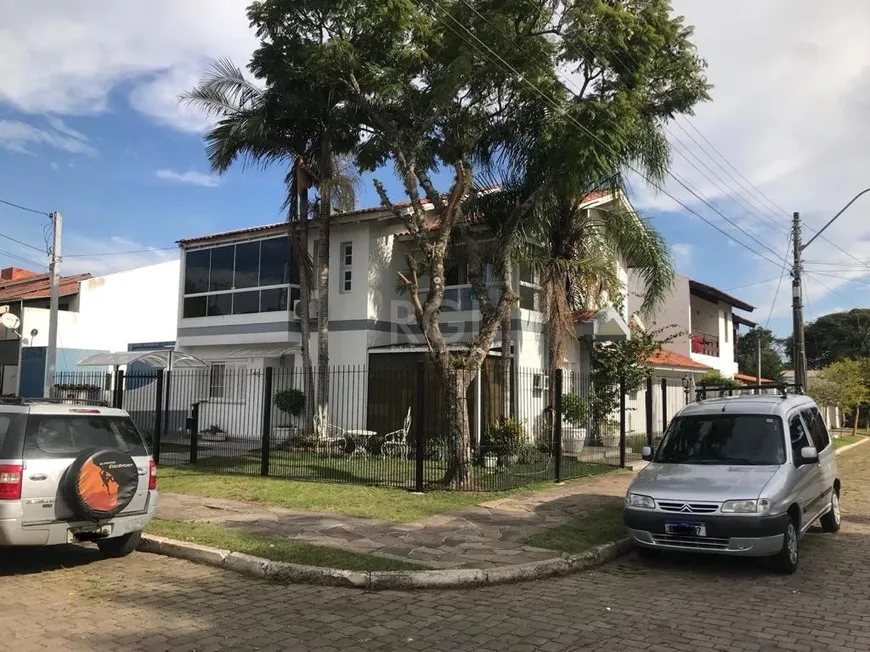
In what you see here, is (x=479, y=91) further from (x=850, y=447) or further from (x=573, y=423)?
(x=850, y=447)

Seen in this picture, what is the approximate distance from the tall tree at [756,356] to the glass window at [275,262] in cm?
4227

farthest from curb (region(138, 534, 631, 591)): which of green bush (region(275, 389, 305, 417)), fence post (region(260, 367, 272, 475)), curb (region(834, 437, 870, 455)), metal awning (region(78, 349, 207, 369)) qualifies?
curb (region(834, 437, 870, 455))

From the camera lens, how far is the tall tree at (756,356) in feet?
175

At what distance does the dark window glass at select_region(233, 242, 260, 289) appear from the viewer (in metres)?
20.4

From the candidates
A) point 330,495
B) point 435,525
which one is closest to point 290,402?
point 330,495

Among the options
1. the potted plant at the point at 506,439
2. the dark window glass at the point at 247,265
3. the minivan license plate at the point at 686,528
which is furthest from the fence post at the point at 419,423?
the dark window glass at the point at 247,265

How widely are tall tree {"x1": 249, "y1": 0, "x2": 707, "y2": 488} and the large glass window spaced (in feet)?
20.7

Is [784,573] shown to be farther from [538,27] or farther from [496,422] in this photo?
[538,27]

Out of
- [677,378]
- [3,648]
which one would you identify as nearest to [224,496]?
[3,648]

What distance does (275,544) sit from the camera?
25.4ft

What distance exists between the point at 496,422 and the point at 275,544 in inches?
329

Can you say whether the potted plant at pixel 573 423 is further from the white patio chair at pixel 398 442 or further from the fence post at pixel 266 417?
the fence post at pixel 266 417

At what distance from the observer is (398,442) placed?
608 inches

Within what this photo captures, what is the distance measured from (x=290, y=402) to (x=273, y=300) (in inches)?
127
